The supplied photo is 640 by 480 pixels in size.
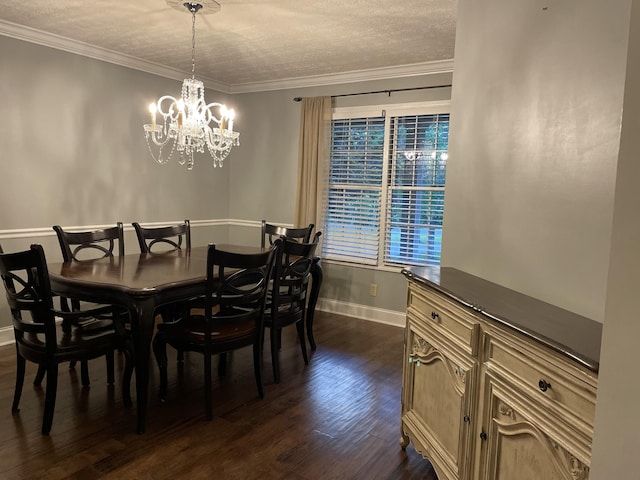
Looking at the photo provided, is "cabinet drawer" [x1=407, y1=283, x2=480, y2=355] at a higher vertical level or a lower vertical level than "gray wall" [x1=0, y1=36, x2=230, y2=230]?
lower

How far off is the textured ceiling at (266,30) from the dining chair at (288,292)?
5.23 feet

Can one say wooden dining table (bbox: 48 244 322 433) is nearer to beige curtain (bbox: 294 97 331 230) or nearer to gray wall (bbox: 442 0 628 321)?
gray wall (bbox: 442 0 628 321)

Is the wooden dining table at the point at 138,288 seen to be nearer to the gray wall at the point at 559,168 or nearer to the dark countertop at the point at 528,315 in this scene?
the dark countertop at the point at 528,315

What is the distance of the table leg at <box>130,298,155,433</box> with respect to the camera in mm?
2480

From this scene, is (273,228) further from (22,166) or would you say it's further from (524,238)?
(524,238)

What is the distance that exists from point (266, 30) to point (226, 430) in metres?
2.84

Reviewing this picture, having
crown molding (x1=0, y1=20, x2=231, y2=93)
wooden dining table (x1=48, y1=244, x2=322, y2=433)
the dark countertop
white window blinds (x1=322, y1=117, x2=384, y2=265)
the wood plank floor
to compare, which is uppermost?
crown molding (x1=0, y1=20, x2=231, y2=93)

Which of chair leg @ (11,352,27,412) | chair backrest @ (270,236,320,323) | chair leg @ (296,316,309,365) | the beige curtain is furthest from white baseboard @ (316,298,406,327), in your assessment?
chair leg @ (11,352,27,412)

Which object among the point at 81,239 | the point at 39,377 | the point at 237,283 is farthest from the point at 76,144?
the point at 237,283

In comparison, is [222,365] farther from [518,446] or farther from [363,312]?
[518,446]

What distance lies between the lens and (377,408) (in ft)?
9.58

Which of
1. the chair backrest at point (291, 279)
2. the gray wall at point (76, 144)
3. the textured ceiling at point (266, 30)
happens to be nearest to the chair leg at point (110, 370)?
the chair backrest at point (291, 279)

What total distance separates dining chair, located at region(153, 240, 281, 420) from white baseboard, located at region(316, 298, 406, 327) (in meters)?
2.14

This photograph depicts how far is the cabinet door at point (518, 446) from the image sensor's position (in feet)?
4.12
